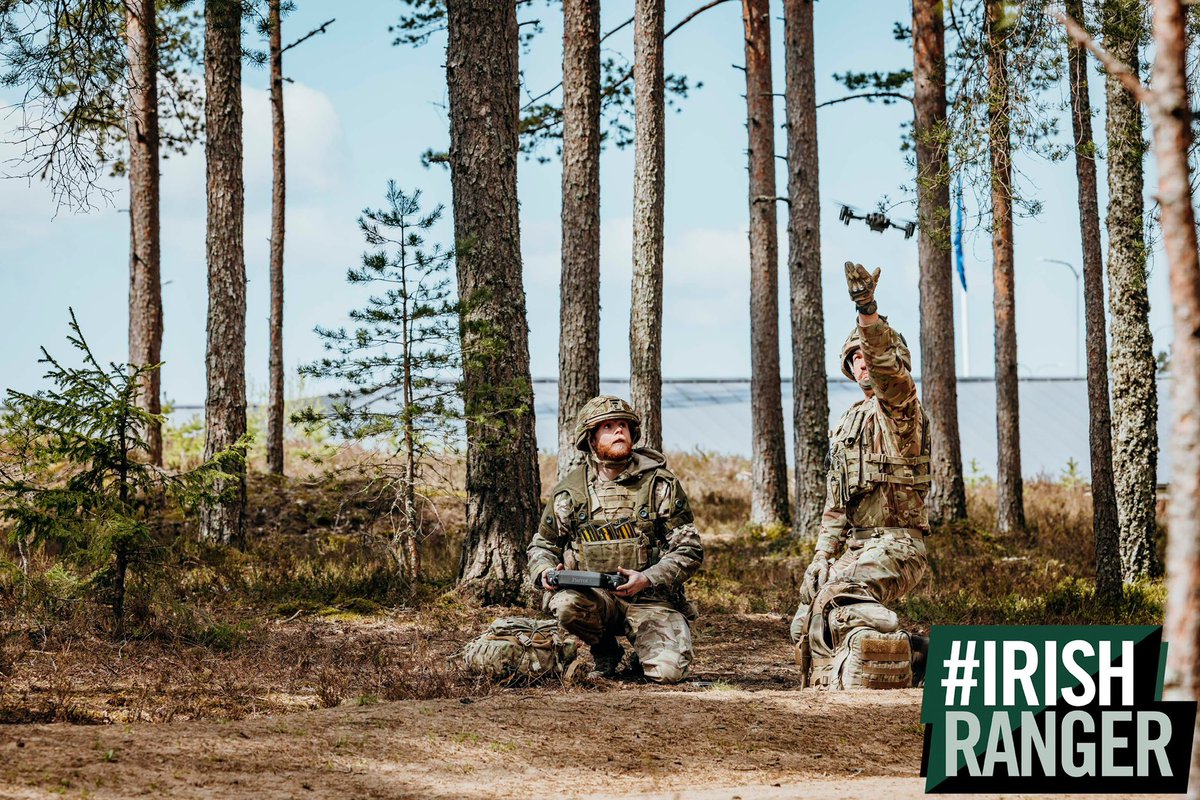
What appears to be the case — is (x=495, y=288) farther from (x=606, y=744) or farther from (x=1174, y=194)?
(x=1174, y=194)

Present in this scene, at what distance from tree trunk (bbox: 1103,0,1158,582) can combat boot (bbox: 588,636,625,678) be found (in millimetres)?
6882

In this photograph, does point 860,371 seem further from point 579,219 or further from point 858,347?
point 579,219

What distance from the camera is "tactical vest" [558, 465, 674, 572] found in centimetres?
784

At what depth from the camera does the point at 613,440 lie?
7.96 meters

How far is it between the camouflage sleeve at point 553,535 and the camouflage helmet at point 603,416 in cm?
44

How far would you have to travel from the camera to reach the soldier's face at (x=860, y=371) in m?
7.67

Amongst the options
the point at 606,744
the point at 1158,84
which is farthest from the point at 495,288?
the point at 1158,84

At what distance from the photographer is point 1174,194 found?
3348mm

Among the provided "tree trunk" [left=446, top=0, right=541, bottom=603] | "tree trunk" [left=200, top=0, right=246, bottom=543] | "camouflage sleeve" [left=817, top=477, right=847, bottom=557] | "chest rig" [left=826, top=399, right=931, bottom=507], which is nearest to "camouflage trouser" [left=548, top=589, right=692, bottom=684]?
"camouflage sleeve" [left=817, top=477, right=847, bottom=557]

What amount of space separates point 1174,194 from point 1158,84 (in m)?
0.34

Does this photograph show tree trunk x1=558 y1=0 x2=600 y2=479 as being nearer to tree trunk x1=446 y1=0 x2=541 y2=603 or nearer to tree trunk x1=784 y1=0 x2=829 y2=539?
tree trunk x1=446 y1=0 x2=541 y2=603

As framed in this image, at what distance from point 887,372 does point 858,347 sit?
47 cm

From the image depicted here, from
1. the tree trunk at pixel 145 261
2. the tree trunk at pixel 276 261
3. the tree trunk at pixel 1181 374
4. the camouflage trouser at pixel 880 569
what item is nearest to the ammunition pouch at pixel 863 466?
the camouflage trouser at pixel 880 569

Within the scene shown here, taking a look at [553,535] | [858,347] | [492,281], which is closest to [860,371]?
[858,347]
